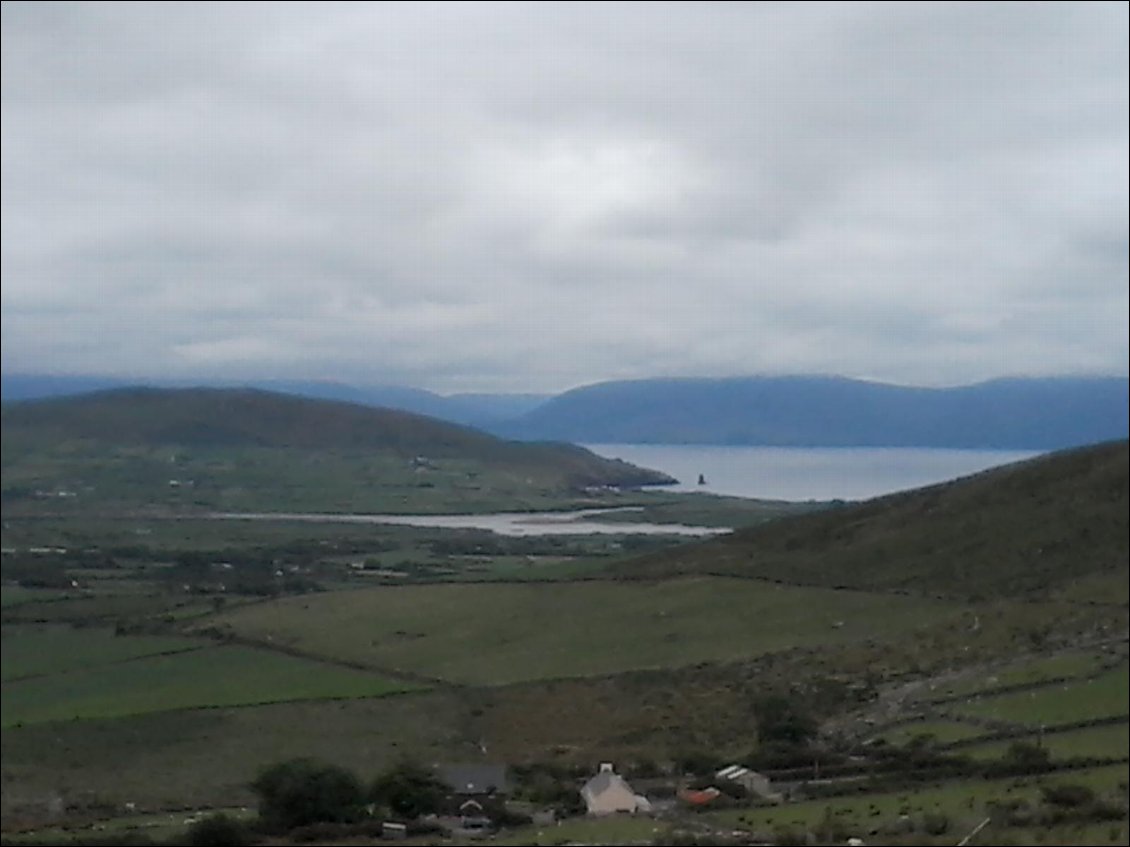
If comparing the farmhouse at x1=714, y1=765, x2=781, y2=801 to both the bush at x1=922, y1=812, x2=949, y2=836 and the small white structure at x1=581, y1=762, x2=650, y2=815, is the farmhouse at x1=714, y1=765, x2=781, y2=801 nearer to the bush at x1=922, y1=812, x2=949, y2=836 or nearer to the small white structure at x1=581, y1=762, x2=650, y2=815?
the small white structure at x1=581, y1=762, x2=650, y2=815

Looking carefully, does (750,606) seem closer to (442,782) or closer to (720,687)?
(720,687)

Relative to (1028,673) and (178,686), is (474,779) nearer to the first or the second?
(1028,673)

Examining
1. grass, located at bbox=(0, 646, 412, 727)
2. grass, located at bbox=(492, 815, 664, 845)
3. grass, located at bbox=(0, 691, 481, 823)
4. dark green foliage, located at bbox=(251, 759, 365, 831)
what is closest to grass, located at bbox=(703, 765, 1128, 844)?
grass, located at bbox=(492, 815, 664, 845)

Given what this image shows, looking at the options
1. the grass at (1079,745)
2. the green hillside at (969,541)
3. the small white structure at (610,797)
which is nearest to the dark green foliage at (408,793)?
the small white structure at (610,797)

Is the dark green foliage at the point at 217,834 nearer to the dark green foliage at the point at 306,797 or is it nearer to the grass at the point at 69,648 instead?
the dark green foliage at the point at 306,797

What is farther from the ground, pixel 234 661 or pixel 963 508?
pixel 963 508

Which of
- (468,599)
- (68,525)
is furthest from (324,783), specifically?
(68,525)

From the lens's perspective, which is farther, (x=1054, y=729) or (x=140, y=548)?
(x=140, y=548)
